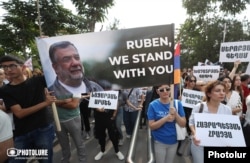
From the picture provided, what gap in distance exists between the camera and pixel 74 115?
5602mm

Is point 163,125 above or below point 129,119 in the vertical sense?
above

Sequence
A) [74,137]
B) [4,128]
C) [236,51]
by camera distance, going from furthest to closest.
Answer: [236,51]
[74,137]
[4,128]

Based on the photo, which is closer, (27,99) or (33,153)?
(27,99)

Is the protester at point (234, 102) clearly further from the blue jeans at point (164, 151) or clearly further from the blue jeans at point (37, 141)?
the blue jeans at point (37, 141)

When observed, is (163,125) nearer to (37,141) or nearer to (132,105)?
(37,141)

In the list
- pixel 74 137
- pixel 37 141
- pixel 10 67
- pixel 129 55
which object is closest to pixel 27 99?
pixel 10 67

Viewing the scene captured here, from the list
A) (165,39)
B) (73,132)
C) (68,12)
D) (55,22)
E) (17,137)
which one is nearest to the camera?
(165,39)

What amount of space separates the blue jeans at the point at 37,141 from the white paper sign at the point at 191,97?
3440 mm

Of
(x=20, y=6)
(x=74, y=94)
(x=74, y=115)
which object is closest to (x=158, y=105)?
(x=74, y=94)

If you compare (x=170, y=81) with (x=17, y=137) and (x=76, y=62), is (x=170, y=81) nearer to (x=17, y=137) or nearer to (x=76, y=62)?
(x=76, y=62)

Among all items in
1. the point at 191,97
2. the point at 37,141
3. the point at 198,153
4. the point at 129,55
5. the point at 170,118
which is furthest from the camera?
the point at 191,97

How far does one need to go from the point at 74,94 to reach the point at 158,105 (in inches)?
46.8

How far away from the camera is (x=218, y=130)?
156 inches

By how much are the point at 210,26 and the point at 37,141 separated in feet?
131
